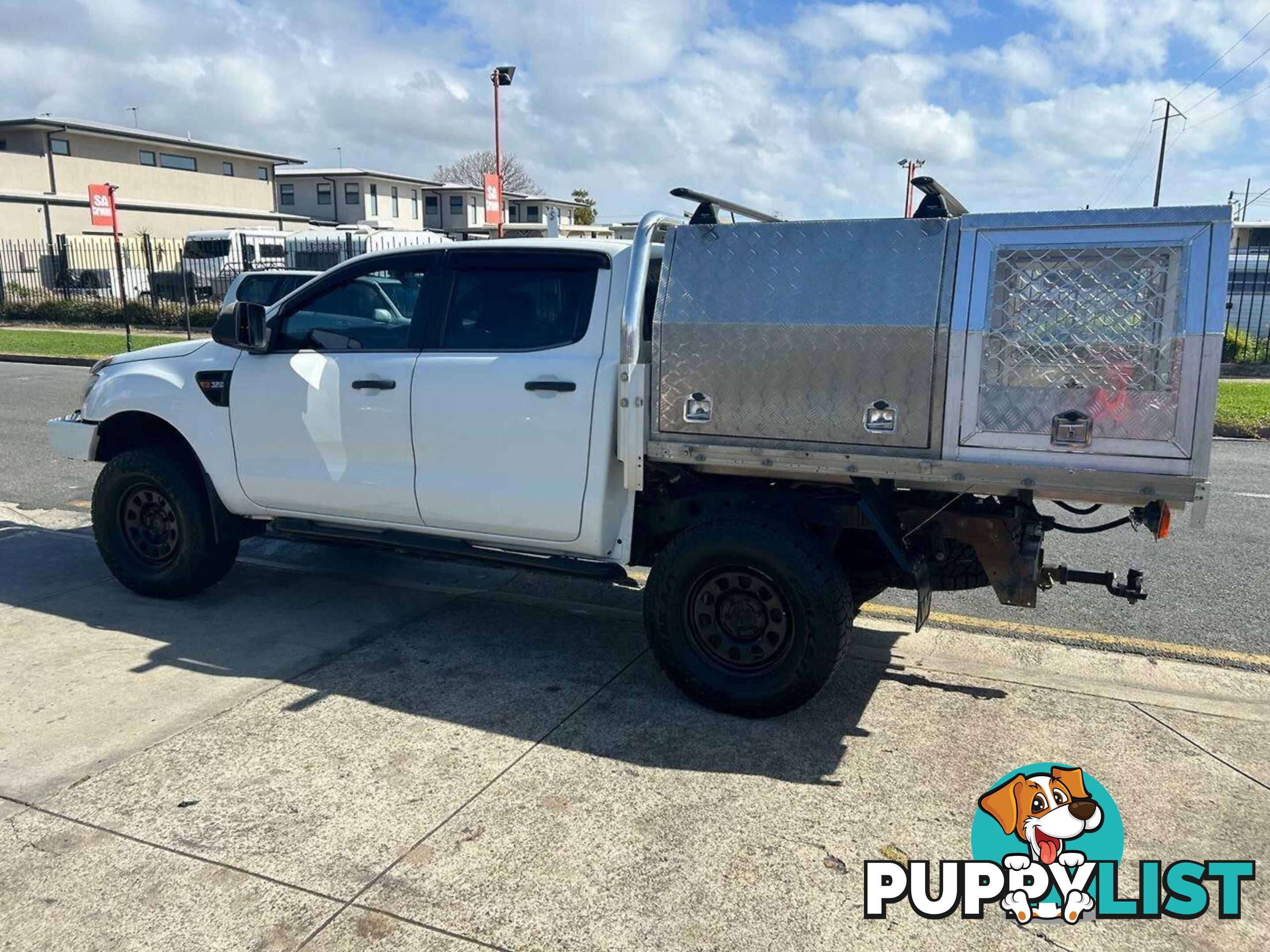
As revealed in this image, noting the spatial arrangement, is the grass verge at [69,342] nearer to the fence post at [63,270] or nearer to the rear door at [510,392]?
the fence post at [63,270]

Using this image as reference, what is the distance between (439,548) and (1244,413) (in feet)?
39.1

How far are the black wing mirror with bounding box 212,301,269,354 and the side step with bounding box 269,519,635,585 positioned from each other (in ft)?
3.19

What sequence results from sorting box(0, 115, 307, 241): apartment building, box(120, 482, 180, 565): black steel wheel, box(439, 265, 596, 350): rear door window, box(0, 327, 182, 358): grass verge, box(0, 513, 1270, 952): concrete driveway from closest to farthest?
box(0, 513, 1270, 952): concrete driveway, box(439, 265, 596, 350): rear door window, box(120, 482, 180, 565): black steel wheel, box(0, 327, 182, 358): grass verge, box(0, 115, 307, 241): apartment building

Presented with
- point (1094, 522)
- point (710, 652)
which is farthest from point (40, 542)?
point (1094, 522)

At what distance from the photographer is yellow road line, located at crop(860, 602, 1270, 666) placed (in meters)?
4.98

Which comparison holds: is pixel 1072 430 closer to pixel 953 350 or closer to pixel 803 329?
pixel 953 350

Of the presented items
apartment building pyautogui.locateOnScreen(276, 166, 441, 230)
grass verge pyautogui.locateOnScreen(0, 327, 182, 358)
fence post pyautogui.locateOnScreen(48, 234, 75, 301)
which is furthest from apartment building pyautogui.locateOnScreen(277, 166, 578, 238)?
grass verge pyautogui.locateOnScreen(0, 327, 182, 358)

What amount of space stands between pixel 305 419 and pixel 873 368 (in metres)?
2.92

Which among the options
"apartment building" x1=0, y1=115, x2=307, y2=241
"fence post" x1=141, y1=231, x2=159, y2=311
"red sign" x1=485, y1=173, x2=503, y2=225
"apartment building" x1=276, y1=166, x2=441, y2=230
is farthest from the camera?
"apartment building" x1=276, y1=166, x2=441, y2=230

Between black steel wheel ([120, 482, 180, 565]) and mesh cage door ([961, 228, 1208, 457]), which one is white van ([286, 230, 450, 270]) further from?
mesh cage door ([961, 228, 1208, 457])

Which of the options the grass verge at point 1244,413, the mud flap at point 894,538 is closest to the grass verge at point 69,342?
the grass verge at point 1244,413

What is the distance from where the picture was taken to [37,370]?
18531mm

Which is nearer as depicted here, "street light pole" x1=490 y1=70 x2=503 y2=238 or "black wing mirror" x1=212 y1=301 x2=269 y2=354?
"black wing mirror" x1=212 y1=301 x2=269 y2=354

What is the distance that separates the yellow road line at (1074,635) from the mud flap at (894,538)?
3.85 feet
